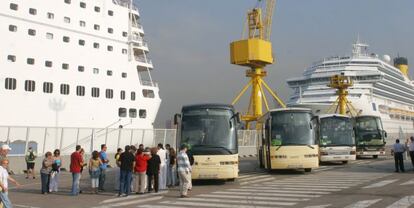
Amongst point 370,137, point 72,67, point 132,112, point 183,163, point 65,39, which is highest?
point 65,39

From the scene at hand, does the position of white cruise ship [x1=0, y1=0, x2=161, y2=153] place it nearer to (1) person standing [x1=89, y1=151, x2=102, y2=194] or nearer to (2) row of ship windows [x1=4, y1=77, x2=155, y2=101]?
(2) row of ship windows [x1=4, y1=77, x2=155, y2=101]

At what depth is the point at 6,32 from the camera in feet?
100

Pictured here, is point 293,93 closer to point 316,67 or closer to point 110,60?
point 316,67

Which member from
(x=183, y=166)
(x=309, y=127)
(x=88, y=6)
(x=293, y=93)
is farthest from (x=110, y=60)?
(x=293, y=93)

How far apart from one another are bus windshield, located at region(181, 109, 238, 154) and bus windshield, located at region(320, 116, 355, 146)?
1037 centimetres

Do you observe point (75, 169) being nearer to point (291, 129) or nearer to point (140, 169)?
point (140, 169)

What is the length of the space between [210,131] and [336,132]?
37.7 feet

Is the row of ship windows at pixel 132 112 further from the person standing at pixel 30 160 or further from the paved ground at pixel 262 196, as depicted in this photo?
the paved ground at pixel 262 196

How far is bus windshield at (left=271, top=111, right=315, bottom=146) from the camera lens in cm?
1908

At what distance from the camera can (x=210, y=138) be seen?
1566 centimetres

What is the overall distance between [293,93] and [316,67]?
5.13 m

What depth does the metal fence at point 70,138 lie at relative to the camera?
22266 millimetres

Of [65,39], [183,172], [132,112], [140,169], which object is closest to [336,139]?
[183,172]

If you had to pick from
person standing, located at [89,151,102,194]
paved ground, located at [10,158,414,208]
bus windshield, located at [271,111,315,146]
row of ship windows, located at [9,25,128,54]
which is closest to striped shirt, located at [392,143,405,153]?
bus windshield, located at [271,111,315,146]
